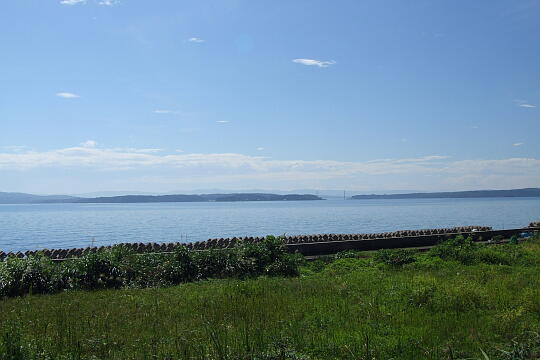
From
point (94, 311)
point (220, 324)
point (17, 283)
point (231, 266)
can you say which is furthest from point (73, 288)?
point (220, 324)

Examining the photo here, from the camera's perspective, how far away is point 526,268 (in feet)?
58.2

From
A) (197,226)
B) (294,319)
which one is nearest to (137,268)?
(294,319)

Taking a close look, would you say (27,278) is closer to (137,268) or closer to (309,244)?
(137,268)

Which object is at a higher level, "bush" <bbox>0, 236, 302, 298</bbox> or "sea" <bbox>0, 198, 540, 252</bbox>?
"bush" <bbox>0, 236, 302, 298</bbox>

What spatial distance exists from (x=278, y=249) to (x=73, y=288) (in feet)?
25.5

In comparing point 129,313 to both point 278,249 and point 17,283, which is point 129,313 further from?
point 278,249

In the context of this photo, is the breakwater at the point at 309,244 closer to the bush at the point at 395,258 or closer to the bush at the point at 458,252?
the bush at the point at 395,258

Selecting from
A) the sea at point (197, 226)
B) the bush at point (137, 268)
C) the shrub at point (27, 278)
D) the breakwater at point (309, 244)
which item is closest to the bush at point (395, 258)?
the bush at point (137, 268)

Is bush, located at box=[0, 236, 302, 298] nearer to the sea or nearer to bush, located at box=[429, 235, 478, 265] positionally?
the sea

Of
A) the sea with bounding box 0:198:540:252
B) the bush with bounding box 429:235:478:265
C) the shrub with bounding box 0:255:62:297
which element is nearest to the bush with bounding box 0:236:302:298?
the shrub with bounding box 0:255:62:297

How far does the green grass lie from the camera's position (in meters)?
8.36

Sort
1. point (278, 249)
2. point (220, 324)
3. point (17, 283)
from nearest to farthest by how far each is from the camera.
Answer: point (220, 324), point (17, 283), point (278, 249)

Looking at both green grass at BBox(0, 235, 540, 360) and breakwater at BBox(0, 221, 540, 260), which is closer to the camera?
green grass at BBox(0, 235, 540, 360)

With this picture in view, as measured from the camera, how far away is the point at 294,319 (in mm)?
10602
